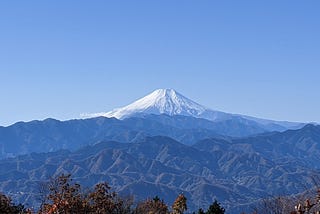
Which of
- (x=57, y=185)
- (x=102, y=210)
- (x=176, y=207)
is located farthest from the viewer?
(x=176, y=207)

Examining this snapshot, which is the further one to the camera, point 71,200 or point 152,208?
point 152,208

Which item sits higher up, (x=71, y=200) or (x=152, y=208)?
(x=71, y=200)

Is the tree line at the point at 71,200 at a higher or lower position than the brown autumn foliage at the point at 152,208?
higher

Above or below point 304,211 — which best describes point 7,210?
below

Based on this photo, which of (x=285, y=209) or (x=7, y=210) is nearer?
(x=285, y=209)

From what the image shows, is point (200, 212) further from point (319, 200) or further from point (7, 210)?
point (319, 200)

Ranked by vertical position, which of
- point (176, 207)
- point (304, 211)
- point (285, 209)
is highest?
point (304, 211)

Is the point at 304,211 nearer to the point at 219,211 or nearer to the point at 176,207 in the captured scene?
Result: the point at 219,211

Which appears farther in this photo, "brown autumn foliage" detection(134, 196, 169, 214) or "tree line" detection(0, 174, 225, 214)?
"brown autumn foliage" detection(134, 196, 169, 214)

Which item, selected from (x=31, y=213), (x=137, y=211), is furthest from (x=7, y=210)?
(x=137, y=211)

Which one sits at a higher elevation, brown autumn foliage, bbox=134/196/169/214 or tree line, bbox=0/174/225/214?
tree line, bbox=0/174/225/214

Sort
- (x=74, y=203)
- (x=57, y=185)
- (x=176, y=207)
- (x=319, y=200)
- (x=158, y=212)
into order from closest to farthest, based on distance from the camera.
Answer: (x=319, y=200) < (x=74, y=203) < (x=57, y=185) < (x=158, y=212) < (x=176, y=207)

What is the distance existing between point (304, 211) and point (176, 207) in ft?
208

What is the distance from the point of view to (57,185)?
39.3m
